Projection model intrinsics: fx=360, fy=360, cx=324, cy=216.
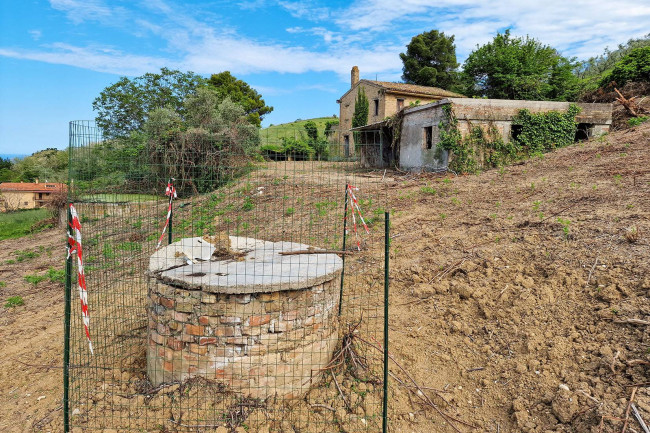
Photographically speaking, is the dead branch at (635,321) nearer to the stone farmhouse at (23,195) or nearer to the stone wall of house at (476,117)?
the stone wall of house at (476,117)

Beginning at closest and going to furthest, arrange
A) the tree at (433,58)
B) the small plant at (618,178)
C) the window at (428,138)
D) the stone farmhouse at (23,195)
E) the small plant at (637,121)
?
the small plant at (618,178) < the small plant at (637,121) < the window at (428,138) < the stone farmhouse at (23,195) < the tree at (433,58)

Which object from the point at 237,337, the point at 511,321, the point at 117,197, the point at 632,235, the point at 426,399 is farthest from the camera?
the point at 632,235

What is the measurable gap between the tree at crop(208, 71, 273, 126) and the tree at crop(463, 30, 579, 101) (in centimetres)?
1818

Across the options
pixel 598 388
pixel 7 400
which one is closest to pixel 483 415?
pixel 598 388

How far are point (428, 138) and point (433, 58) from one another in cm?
2492

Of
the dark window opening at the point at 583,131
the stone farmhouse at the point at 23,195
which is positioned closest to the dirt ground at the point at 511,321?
the dark window opening at the point at 583,131

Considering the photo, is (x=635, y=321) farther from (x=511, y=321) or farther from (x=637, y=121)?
(x=637, y=121)

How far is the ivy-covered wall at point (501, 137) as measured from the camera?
12.4 m

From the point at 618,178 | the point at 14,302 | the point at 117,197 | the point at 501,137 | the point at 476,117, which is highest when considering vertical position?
the point at 476,117

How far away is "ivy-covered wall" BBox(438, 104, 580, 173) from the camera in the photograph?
1235cm

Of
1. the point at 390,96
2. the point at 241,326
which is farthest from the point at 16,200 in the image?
the point at 241,326

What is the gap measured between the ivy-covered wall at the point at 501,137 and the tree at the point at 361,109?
15149mm

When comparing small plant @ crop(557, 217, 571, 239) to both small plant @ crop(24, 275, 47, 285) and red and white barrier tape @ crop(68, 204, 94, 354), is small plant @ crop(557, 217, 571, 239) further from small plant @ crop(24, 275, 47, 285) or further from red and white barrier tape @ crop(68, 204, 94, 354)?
small plant @ crop(24, 275, 47, 285)

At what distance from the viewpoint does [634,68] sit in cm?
1539
